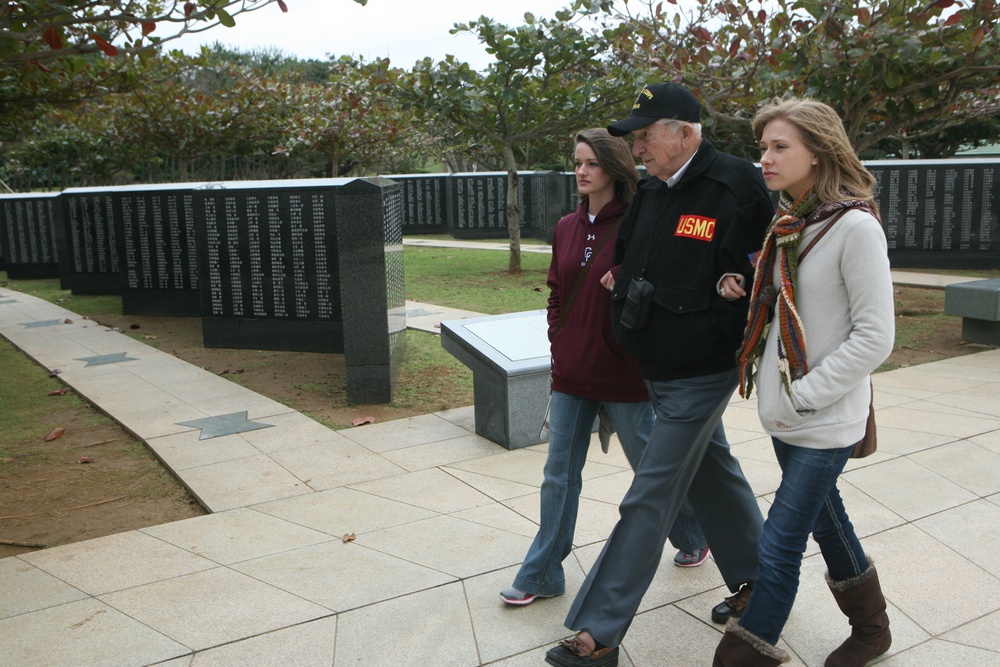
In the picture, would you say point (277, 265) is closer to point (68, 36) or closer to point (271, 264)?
point (271, 264)

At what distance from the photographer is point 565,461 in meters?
3.46

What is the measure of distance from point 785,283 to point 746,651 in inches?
44.0

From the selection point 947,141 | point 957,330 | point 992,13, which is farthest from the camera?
point 947,141

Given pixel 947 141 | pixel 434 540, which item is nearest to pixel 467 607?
pixel 434 540

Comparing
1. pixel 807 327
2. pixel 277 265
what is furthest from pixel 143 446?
pixel 807 327

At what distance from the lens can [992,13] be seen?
840 cm

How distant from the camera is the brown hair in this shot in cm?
337

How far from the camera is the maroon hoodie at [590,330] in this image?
3.34 m

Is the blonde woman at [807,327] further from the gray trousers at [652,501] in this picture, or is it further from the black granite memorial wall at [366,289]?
the black granite memorial wall at [366,289]

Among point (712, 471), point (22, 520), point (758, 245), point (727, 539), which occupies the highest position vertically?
point (758, 245)

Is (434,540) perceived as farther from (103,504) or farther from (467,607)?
(103,504)

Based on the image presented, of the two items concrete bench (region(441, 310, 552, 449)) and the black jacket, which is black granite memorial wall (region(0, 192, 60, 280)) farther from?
the black jacket

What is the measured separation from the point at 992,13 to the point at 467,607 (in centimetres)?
773

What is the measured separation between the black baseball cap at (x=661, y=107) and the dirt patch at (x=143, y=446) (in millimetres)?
3230
